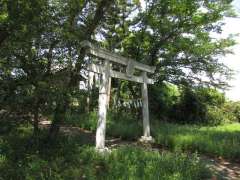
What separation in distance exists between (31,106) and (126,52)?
7787 mm

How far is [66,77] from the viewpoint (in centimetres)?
693

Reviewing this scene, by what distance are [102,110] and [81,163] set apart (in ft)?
6.20

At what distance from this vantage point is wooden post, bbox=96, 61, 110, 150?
25.7 feet

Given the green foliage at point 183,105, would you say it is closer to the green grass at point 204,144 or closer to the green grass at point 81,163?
the green grass at point 204,144

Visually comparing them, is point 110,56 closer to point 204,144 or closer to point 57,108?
point 57,108

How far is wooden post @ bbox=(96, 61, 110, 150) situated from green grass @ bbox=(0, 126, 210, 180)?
1.51 feet

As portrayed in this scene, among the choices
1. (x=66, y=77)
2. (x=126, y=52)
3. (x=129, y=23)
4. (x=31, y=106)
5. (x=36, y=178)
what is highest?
(x=129, y=23)

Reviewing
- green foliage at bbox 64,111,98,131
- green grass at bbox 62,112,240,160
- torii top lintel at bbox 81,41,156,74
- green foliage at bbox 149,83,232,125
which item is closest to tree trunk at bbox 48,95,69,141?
torii top lintel at bbox 81,41,156,74

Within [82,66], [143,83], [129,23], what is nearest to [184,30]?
[129,23]

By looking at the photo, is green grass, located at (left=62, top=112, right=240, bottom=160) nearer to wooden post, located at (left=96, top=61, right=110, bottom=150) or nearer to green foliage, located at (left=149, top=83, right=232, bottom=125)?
wooden post, located at (left=96, top=61, right=110, bottom=150)

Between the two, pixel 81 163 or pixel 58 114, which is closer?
pixel 81 163

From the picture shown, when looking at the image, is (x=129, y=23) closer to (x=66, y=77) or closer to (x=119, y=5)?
(x=119, y=5)

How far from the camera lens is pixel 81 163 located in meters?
6.41

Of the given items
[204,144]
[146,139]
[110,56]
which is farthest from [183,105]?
[110,56]
